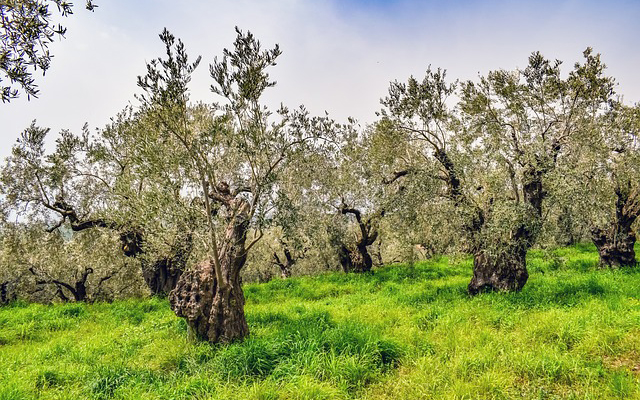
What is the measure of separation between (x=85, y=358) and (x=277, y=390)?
715 cm

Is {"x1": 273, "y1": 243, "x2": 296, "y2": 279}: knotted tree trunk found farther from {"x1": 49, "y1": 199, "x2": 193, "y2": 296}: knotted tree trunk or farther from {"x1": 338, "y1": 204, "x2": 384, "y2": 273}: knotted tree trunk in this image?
{"x1": 49, "y1": 199, "x2": 193, "y2": 296}: knotted tree trunk

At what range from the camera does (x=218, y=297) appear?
11234 mm

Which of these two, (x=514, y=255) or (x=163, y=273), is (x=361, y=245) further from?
(x=163, y=273)

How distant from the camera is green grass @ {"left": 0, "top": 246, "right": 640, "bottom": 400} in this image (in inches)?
286

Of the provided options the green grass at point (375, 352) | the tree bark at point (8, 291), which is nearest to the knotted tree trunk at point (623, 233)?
the green grass at point (375, 352)

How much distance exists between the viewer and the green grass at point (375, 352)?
7.26 m

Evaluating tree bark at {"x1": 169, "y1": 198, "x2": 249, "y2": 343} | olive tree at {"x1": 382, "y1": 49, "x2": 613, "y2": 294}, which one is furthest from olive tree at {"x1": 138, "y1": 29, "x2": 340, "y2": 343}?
olive tree at {"x1": 382, "y1": 49, "x2": 613, "y2": 294}

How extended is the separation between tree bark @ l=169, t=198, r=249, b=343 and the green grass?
0.63m

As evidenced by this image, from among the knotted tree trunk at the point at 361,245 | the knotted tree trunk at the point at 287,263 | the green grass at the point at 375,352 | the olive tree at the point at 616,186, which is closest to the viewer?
the green grass at the point at 375,352

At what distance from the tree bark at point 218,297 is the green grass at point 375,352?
2.06 ft

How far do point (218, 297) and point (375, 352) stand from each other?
18.0 ft

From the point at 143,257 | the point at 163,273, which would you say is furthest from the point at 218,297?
the point at 163,273

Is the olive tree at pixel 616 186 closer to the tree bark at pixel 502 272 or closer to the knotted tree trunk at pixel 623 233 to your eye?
the knotted tree trunk at pixel 623 233

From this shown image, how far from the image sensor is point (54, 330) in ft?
49.9
